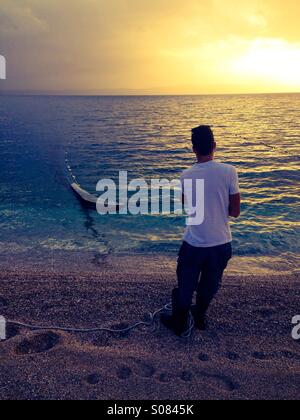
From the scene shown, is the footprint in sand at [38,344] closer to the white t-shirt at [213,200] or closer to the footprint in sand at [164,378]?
the footprint in sand at [164,378]

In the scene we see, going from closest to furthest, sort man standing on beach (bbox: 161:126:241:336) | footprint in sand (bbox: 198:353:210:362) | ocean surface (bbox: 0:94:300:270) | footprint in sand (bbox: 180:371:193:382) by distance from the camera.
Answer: footprint in sand (bbox: 180:371:193:382), man standing on beach (bbox: 161:126:241:336), footprint in sand (bbox: 198:353:210:362), ocean surface (bbox: 0:94:300:270)

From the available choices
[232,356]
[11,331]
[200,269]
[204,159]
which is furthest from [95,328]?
[204,159]

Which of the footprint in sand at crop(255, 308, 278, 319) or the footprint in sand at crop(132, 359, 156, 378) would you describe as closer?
the footprint in sand at crop(132, 359, 156, 378)

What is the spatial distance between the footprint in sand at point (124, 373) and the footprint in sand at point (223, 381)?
0.94m

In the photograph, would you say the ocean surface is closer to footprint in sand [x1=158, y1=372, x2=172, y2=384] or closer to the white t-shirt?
the white t-shirt

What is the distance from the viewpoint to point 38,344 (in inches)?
190

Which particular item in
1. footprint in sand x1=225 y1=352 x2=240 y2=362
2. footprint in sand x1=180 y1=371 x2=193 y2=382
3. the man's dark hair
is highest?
the man's dark hair

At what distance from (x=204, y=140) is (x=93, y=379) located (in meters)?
3.30

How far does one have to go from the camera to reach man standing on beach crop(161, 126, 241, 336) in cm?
420

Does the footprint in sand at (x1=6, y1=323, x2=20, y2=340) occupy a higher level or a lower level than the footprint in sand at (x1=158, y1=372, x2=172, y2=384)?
lower

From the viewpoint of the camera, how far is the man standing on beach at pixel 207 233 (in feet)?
13.8

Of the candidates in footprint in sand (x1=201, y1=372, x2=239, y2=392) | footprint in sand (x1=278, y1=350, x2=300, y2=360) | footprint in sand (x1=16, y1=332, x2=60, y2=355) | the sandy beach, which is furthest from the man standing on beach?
footprint in sand (x1=16, y1=332, x2=60, y2=355)

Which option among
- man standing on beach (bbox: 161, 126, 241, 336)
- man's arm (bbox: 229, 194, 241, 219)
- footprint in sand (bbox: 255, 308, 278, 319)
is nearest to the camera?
man standing on beach (bbox: 161, 126, 241, 336)
